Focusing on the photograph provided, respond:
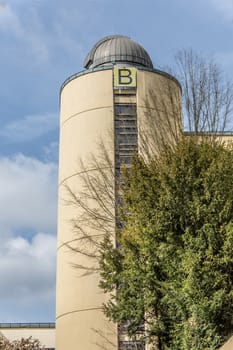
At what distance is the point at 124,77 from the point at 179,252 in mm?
12825

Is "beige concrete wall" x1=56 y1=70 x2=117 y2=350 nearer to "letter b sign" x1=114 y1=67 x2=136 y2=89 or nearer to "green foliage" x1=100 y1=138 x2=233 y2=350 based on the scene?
"letter b sign" x1=114 y1=67 x2=136 y2=89

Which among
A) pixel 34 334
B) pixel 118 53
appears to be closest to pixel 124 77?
pixel 118 53

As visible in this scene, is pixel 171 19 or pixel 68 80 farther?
pixel 68 80

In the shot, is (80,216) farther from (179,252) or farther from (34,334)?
(34,334)

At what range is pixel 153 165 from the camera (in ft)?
71.2

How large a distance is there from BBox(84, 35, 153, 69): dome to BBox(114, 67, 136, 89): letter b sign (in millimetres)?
963

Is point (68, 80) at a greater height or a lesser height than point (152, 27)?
greater

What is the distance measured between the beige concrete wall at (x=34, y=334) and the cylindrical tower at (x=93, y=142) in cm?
753

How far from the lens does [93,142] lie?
96.9 feet

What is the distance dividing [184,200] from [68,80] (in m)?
13.4

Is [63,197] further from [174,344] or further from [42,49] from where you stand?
[174,344]

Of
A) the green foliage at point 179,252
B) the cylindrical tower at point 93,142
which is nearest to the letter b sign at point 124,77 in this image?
the cylindrical tower at point 93,142

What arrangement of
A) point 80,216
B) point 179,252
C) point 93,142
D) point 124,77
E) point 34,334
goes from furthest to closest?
point 34,334, point 124,77, point 93,142, point 80,216, point 179,252

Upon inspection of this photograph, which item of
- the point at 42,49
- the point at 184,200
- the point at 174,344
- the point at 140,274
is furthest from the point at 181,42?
the point at 174,344
